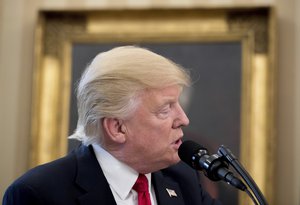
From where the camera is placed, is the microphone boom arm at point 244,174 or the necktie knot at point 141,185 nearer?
the microphone boom arm at point 244,174

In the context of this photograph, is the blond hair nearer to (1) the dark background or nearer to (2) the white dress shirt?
(2) the white dress shirt

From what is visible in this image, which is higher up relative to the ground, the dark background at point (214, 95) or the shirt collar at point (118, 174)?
the dark background at point (214, 95)

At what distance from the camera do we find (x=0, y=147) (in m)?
3.45

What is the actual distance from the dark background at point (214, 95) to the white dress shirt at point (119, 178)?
52.1 inches

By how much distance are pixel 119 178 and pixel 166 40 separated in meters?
1.52

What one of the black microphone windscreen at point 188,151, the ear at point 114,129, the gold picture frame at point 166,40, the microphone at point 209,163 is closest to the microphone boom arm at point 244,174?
the microphone at point 209,163

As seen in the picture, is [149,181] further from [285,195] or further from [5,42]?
[5,42]

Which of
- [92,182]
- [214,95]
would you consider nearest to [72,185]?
[92,182]

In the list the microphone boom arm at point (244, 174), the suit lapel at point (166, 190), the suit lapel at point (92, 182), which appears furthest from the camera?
the suit lapel at point (166, 190)

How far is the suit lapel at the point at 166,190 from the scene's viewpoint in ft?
6.72

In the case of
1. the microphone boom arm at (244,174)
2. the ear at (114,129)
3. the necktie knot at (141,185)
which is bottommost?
the necktie knot at (141,185)

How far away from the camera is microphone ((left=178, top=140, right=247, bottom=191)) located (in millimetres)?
1531

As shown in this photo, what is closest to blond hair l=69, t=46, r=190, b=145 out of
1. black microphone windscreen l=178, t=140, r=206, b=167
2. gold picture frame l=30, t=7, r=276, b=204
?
black microphone windscreen l=178, t=140, r=206, b=167

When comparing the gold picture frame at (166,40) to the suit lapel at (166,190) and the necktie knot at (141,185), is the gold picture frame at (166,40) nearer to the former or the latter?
the suit lapel at (166,190)
